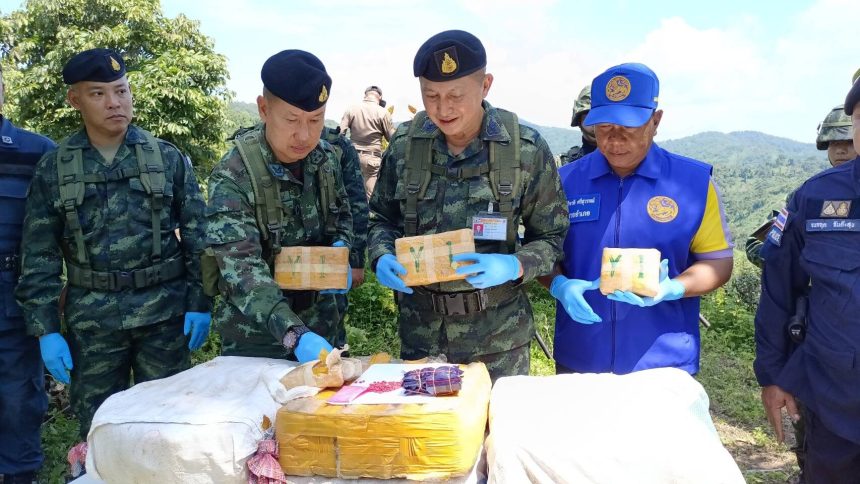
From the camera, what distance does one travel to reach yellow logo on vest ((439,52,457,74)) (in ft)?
7.57

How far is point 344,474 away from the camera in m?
1.60

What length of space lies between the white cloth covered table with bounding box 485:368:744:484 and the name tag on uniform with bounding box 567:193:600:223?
92 cm

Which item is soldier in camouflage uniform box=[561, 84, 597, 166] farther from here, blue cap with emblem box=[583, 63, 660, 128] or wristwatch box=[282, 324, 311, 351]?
wristwatch box=[282, 324, 311, 351]

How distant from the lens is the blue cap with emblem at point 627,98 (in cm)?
236

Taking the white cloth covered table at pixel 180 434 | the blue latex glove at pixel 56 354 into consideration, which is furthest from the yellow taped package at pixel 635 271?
the blue latex glove at pixel 56 354

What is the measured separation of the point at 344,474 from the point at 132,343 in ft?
6.92

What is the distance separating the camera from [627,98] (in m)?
2.38

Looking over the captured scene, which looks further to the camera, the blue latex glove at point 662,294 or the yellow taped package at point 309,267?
the yellow taped package at point 309,267

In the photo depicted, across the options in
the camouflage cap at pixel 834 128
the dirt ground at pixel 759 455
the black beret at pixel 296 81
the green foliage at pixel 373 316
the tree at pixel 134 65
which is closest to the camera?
the black beret at pixel 296 81

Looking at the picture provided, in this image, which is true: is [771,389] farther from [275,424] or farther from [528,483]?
[275,424]

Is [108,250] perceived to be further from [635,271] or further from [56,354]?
[635,271]

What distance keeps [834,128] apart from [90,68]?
13.7 ft

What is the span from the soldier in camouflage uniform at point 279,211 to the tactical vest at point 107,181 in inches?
30.0

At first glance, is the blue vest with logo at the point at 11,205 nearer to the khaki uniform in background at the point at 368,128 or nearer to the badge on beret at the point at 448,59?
the badge on beret at the point at 448,59
